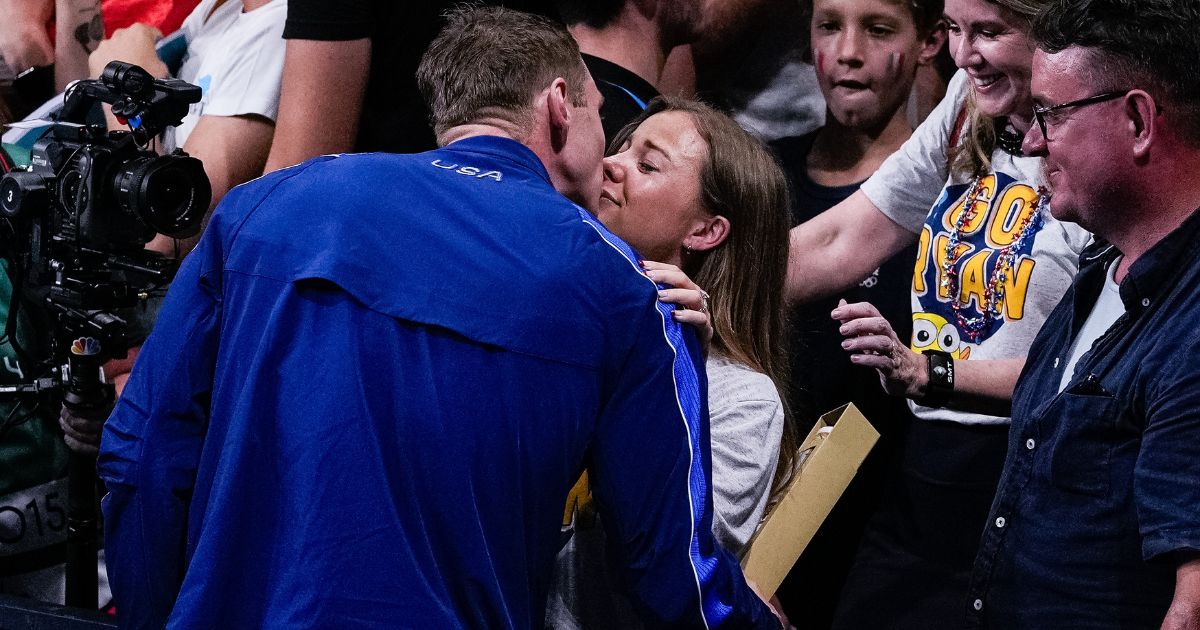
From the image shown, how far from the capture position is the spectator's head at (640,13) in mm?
2740

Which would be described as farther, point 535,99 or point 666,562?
point 535,99

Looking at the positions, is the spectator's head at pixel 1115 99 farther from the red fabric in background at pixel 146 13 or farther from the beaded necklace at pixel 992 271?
the red fabric in background at pixel 146 13

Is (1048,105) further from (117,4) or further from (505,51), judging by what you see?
(117,4)

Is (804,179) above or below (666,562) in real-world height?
below

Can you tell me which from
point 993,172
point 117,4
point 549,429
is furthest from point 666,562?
point 117,4

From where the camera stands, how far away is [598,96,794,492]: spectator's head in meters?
2.26

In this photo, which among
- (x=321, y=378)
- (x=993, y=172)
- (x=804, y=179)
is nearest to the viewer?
(x=321, y=378)

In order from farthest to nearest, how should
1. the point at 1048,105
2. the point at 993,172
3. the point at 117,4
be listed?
the point at 117,4 → the point at 993,172 → the point at 1048,105

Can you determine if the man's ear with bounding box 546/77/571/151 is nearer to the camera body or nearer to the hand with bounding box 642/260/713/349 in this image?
the hand with bounding box 642/260/713/349

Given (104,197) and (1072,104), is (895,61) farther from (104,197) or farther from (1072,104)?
(104,197)

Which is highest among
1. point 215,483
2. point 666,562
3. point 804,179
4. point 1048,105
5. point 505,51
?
point 505,51

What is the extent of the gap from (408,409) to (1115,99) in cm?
112

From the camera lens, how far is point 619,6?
2.73 meters

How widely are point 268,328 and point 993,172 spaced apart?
1.62 m
